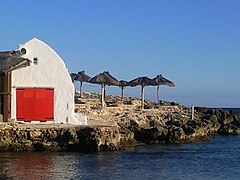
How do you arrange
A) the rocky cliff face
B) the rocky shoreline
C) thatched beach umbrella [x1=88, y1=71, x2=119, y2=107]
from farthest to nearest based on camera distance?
thatched beach umbrella [x1=88, y1=71, x2=119, y2=107] → the rocky shoreline → the rocky cliff face

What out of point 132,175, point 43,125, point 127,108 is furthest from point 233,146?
point 132,175

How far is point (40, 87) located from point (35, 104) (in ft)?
4.39

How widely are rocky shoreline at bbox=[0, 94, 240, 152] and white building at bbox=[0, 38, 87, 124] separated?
6.20 feet

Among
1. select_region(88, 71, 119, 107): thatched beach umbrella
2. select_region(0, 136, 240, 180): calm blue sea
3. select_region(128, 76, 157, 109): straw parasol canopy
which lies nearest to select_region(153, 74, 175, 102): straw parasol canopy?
select_region(128, 76, 157, 109): straw parasol canopy

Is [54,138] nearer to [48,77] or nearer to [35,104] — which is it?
[35,104]

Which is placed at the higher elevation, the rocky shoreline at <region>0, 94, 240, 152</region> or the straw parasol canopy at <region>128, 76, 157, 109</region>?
the straw parasol canopy at <region>128, 76, 157, 109</region>

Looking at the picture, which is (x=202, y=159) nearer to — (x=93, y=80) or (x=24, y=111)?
(x=24, y=111)

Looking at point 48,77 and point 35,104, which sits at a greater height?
point 48,77

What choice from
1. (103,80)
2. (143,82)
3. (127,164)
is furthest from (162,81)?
(127,164)

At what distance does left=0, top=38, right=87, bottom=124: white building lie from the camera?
4128 centimetres

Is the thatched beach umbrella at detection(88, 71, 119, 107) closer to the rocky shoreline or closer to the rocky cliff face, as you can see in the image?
the rocky shoreline

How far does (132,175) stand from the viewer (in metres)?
29.7

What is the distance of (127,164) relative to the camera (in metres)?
33.3

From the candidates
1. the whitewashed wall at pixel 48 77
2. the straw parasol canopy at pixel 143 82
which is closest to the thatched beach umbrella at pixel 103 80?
the straw parasol canopy at pixel 143 82
